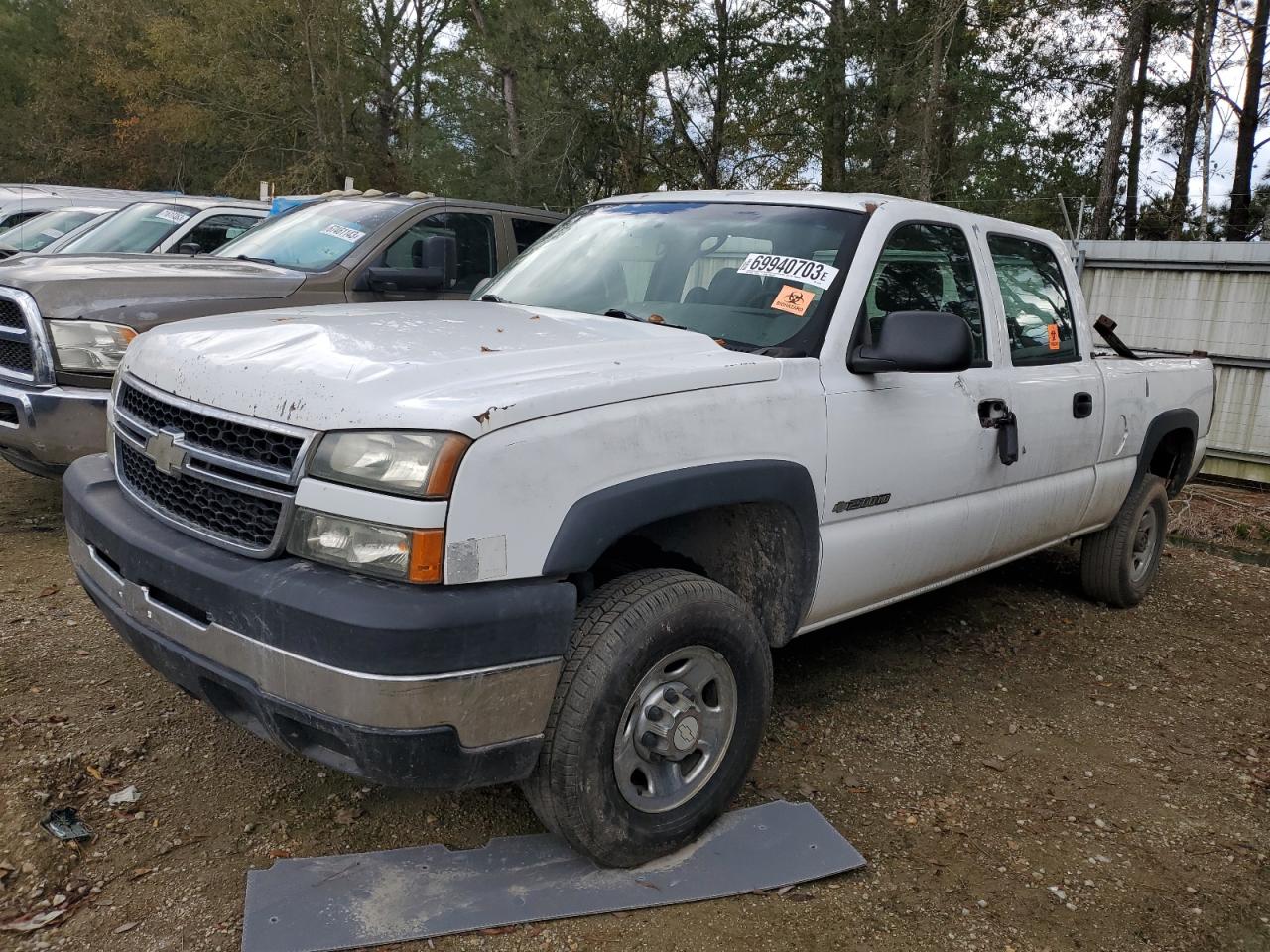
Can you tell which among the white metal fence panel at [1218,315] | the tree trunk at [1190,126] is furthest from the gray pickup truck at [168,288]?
the tree trunk at [1190,126]

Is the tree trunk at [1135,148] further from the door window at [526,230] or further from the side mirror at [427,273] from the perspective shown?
the side mirror at [427,273]

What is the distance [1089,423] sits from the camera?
4.54 meters

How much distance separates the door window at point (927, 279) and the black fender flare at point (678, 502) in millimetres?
776

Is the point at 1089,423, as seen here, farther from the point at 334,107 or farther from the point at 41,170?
the point at 41,170

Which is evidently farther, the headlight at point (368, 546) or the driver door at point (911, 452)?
the driver door at point (911, 452)

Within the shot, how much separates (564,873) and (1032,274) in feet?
10.8

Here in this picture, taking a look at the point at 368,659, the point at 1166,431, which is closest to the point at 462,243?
the point at 1166,431

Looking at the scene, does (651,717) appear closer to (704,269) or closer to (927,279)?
(704,269)

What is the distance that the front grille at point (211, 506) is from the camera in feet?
7.93

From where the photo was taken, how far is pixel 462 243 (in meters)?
6.86

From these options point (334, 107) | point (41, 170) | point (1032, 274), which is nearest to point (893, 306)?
point (1032, 274)

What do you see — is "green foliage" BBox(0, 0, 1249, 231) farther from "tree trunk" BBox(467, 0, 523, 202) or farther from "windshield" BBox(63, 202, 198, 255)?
"windshield" BBox(63, 202, 198, 255)

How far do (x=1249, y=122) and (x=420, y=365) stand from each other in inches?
910

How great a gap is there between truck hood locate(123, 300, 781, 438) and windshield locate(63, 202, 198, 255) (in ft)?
A: 18.5
